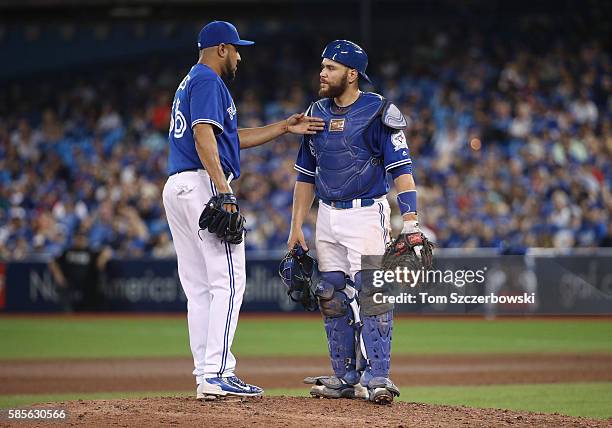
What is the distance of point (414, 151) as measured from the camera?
20.1 metres

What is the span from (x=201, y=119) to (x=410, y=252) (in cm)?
155

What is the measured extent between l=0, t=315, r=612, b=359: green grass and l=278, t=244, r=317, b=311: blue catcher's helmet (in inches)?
244

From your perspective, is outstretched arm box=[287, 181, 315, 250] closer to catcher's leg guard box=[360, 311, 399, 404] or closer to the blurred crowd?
catcher's leg guard box=[360, 311, 399, 404]

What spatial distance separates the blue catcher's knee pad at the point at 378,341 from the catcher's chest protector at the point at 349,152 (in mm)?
826

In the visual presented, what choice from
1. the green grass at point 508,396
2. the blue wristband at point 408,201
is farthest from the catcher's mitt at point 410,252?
the green grass at point 508,396

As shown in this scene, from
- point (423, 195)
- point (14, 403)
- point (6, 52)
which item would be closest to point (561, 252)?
point (423, 195)

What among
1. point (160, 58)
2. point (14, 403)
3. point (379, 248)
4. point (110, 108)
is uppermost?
point (160, 58)

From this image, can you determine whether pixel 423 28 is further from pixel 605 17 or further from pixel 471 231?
pixel 471 231

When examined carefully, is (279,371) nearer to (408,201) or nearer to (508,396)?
(508,396)

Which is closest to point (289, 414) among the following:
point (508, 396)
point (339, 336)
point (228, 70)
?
point (339, 336)

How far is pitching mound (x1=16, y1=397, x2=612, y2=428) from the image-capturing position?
228 inches

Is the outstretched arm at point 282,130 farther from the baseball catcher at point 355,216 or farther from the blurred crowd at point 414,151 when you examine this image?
the blurred crowd at point 414,151

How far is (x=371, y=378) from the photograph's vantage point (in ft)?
21.6

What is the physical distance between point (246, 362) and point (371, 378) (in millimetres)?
5700
